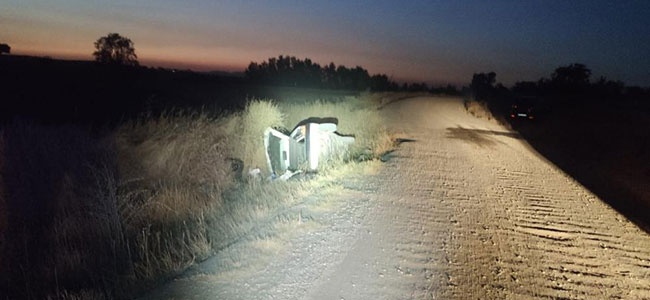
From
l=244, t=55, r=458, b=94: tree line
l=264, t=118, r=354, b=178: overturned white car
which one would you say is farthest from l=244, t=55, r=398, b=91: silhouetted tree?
l=264, t=118, r=354, b=178: overturned white car

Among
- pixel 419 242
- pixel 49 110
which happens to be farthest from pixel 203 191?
pixel 49 110

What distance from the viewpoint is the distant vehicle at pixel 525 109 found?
25906 mm

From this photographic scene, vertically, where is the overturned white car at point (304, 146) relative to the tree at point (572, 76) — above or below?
below

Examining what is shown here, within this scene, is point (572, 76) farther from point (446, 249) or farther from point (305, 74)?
point (446, 249)

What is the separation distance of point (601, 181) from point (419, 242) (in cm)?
981

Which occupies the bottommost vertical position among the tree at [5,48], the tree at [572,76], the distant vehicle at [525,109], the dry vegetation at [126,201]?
the dry vegetation at [126,201]

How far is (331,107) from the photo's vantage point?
20.2 metres

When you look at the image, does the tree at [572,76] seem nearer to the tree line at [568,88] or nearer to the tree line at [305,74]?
the tree line at [568,88]

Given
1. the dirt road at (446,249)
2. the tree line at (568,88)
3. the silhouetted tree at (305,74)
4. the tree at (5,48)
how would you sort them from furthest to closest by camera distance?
the silhouetted tree at (305,74)
the tree at (5,48)
the tree line at (568,88)
the dirt road at (446,249)

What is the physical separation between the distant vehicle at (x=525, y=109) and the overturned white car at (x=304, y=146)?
1932 cm

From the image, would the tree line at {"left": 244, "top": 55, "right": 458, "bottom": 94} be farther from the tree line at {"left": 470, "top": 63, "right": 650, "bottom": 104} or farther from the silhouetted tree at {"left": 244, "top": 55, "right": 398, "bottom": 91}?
the tree line at {"left": 470, "top": 63, "right": 650, "bottom": 104}

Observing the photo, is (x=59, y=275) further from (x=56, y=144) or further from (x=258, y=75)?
(x=258, y=75)

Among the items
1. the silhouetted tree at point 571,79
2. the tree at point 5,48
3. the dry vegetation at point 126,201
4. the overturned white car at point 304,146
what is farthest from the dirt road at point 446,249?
the tree at point 5,48

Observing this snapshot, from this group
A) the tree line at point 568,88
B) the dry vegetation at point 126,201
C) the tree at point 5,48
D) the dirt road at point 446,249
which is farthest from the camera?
the tree at point 5,48
